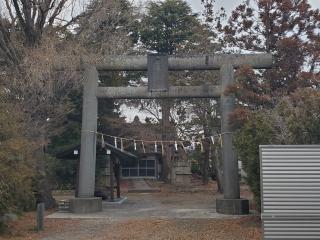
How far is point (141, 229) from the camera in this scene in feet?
44.9

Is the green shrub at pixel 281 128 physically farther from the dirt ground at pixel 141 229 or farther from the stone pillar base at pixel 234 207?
the stone pillar base at pixel 234 207

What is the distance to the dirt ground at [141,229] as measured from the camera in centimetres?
1244

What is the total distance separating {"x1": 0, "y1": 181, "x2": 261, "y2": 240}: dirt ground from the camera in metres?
12.4

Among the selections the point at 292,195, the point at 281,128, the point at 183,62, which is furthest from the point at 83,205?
the point at 292,195

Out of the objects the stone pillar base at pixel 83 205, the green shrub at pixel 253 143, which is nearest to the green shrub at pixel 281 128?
the green shrub at pixel 253 143

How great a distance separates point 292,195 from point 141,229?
21.5 ft

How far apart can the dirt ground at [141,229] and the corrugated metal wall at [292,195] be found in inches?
148

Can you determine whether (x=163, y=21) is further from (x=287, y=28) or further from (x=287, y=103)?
(x=287, y=103)

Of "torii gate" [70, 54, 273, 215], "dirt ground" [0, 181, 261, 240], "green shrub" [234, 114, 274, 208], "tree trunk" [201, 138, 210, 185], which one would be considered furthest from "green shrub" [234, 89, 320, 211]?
"tree trunk" [201, 138, 210, 185]

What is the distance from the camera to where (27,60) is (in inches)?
666

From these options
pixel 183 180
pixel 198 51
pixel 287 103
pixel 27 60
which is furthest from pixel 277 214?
pixel 183 180

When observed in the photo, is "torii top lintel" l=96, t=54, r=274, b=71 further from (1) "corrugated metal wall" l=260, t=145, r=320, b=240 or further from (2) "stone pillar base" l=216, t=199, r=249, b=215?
(1) "corrugated metal wall" l=260, t=145, r=320, b=240

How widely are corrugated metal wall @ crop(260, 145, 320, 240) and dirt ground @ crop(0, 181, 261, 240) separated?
3.75 metres

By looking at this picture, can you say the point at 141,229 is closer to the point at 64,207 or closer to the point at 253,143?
the point at 253,143
